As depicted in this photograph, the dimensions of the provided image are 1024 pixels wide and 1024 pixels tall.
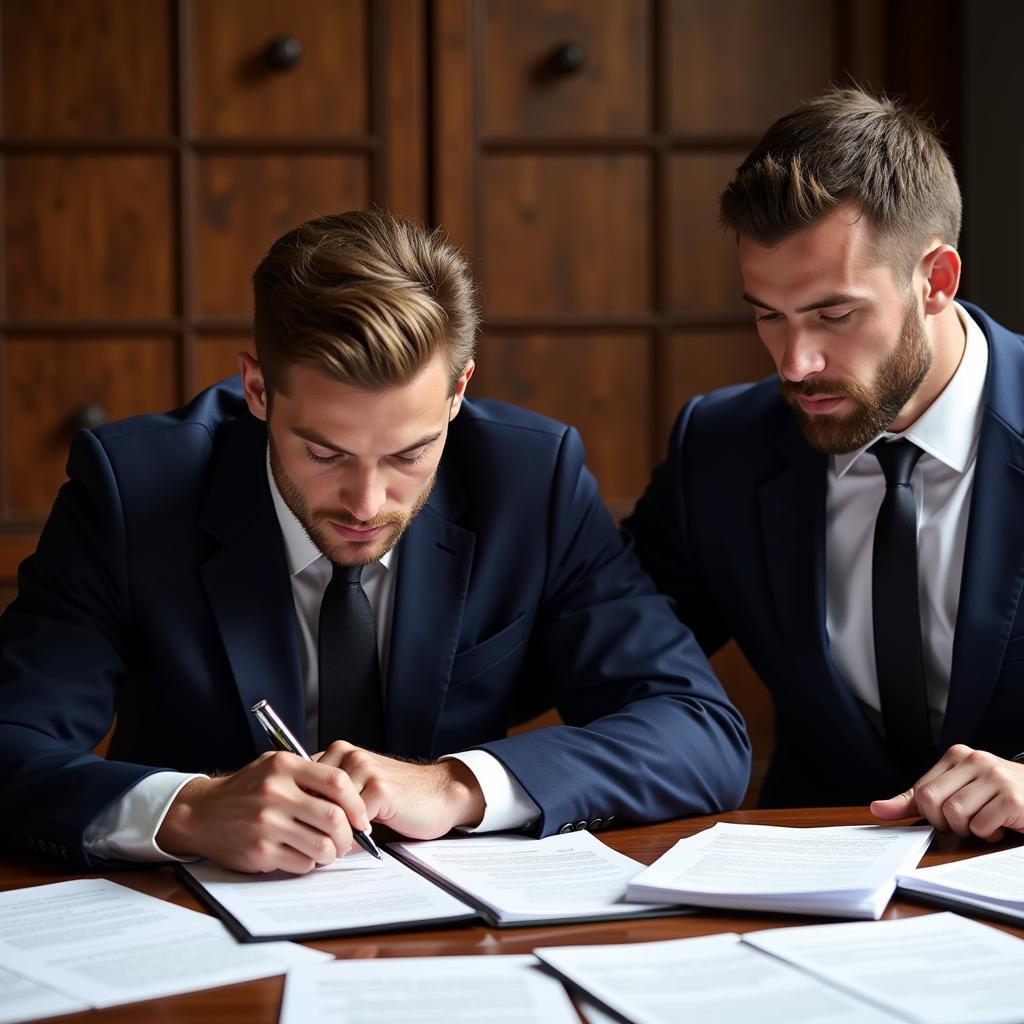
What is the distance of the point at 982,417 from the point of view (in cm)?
190

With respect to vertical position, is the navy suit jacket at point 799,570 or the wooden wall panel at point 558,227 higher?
the wooden wall panel at point 558,227

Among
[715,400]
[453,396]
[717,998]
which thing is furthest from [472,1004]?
[715,400]

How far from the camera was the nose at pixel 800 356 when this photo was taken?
182 centimetres

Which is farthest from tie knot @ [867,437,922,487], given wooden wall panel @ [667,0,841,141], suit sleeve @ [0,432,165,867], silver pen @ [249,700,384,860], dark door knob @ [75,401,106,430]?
dark door knob @ [75,401,106,430]

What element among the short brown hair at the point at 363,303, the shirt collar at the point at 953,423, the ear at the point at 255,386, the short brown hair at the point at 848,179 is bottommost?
the shirt collar at the point at 953,423

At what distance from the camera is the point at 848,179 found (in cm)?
186

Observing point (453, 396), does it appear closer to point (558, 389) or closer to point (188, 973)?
point (188, 973)

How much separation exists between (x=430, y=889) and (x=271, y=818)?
0.55ft

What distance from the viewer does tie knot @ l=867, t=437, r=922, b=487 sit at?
188 cm

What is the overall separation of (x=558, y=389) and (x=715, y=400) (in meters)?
1.18

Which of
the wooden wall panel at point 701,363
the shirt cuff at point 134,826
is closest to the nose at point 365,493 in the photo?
the shirt cuff at point 134,826

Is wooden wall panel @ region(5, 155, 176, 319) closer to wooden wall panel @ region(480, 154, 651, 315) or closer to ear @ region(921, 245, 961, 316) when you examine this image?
wooden wall panel @ region(480, 154, 651, 315)

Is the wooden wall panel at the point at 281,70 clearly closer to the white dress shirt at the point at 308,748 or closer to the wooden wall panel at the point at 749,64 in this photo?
the wooden wall panel at the point at 749,64

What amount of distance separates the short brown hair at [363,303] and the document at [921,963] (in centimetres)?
80
